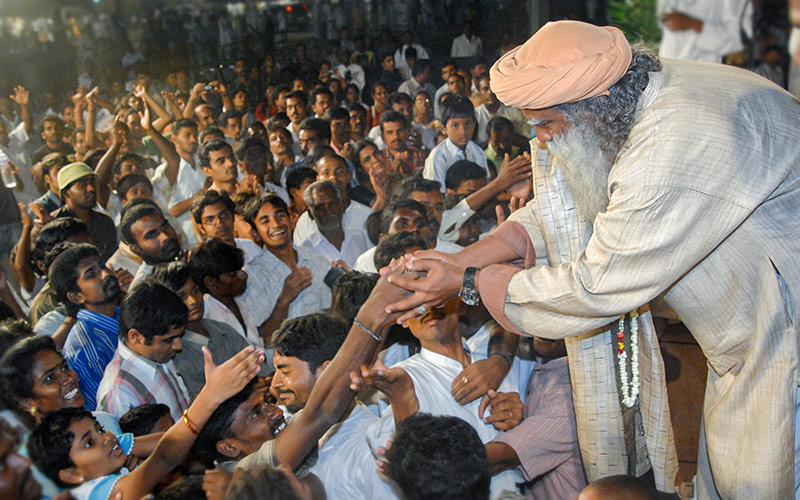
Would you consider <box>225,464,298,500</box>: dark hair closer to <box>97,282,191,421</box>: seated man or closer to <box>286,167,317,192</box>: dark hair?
<box>97,282,191,421</box>: seated man

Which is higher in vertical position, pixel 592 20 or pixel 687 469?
pixel 592 20

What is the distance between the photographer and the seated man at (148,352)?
203 centimetres

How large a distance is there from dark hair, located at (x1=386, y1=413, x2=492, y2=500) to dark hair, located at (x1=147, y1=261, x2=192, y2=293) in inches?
49.8

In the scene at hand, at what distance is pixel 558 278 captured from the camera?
1414mm

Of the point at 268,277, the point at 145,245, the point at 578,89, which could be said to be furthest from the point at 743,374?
the point at 145,245

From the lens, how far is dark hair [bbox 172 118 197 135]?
11.6 feet

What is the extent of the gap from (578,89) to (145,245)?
201 centimetres

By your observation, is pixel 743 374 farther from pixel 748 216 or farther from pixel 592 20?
pixel 592 20

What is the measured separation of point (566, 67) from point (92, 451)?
130cm

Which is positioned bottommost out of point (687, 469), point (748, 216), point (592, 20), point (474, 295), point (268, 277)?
point (687, 469)

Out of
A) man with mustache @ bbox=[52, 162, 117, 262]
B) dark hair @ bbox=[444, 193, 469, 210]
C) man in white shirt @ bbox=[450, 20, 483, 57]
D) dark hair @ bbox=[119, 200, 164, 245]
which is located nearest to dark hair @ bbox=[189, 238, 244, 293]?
dark hair @ bbox=[119, 200, 164, 245]

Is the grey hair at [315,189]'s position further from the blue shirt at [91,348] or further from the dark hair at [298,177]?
the blue shirt at [91,348]

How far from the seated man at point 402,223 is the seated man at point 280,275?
0.66 ft

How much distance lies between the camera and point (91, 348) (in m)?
2.25
